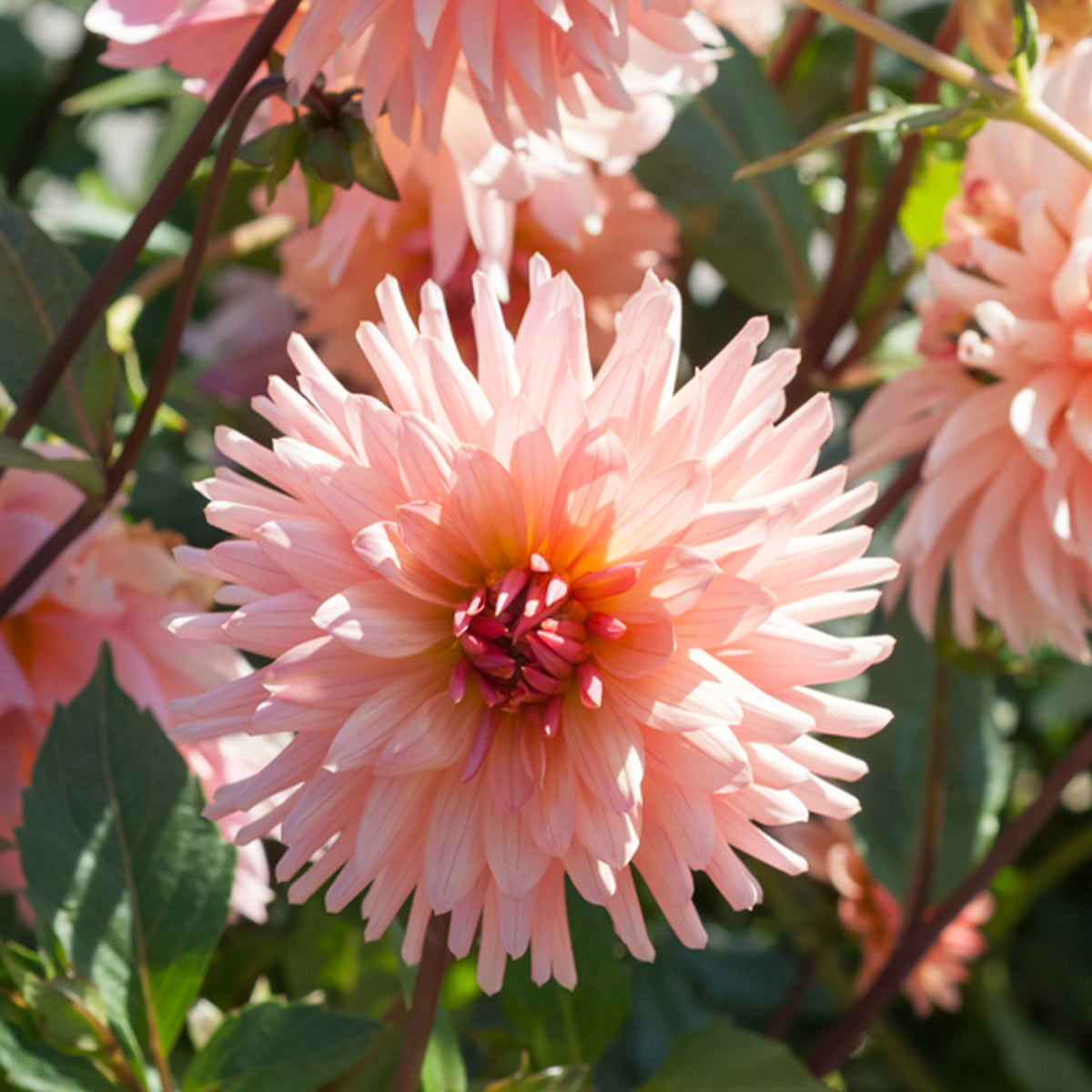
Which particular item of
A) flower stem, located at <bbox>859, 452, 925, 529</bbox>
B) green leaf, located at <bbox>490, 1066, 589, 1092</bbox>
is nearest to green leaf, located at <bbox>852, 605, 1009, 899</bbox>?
flower stem, located at <bbox>859, 452, 925, 529</bbox>

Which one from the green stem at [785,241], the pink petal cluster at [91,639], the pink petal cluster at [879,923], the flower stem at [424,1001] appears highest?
the green stem at [785,241]

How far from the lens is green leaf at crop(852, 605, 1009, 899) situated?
566mm

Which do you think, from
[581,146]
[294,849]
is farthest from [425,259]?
[294,849]

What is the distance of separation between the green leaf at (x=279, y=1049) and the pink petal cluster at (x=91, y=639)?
5 centimetres

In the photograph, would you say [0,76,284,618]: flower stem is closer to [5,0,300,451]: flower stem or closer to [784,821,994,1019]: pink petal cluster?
[5,0,300,451]: flower stem

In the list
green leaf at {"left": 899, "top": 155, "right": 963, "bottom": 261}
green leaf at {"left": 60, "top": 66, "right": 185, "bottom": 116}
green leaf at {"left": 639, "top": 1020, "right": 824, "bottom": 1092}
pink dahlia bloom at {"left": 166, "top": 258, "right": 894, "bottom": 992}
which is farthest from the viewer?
green leaf at {"left": 60, "top": 66, "right": 185, "bottom": 116}

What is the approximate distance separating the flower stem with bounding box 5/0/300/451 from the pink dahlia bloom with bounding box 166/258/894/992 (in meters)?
0.07

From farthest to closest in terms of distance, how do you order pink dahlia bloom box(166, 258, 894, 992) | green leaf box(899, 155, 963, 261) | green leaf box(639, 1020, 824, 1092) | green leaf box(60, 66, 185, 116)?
green leaf box(60, 66, 185, 116), green leaf box(899, 155, 963, 261), green leaf box(639, 1020, 824, 1092), pink dahlia bloom box(166, 258, 894, 992)

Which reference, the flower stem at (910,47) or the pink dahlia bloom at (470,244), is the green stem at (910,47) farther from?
the pink dahlia bloom at (470,244)

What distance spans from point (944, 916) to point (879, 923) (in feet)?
0.60

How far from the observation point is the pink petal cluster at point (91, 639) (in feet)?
1.32

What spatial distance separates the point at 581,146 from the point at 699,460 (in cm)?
22

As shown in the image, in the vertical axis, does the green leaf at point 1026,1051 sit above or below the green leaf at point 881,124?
below

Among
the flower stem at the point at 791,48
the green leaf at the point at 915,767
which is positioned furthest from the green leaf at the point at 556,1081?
the flower stem at the point at 791,48
